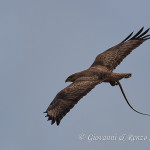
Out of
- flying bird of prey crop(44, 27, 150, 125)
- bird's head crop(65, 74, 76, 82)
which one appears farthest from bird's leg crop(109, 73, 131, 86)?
bird's head crop(65, 74, 76, 82)

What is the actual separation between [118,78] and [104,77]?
1.40 ft

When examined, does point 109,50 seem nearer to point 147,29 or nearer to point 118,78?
point 147,29

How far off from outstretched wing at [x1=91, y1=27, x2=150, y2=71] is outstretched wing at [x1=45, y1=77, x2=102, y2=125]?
6.81ft

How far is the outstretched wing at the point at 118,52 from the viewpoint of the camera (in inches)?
806

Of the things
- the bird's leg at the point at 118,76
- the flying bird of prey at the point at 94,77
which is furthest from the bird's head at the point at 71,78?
the bird's leg at the point at 118,76

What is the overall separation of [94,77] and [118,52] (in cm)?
255

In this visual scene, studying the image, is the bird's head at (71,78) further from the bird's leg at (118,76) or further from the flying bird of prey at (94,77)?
the bird's leg at (118,76)

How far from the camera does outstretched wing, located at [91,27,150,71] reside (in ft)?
67.2

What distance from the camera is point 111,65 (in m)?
20.3

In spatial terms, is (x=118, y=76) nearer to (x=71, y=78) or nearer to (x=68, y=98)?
(x=71, y=78)

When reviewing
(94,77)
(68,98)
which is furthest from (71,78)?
(68,98)

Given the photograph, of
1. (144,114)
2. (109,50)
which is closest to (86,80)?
(144,114)

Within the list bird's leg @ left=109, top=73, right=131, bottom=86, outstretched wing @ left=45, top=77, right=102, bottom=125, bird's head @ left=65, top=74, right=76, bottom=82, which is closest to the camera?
outstretched wing @ left=45, top=77, right=102, bottom=125

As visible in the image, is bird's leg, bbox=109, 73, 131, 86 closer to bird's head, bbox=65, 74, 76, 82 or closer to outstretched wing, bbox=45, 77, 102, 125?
outstretched wing, bbox=45, 77, 102, 125
